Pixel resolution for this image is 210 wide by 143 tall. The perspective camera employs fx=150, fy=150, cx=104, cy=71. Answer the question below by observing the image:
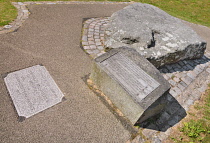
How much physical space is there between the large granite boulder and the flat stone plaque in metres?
2.29

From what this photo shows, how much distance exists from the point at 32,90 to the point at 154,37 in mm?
4055

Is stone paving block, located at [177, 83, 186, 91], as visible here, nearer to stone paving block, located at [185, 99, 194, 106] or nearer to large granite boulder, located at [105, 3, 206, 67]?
stone paving block, located at [185, 99, 194, 106]

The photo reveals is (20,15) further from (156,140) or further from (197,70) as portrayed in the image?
(197,70)

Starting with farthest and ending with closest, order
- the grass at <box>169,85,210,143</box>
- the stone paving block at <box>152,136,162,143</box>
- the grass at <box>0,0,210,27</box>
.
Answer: the grass at <box>0,0,210,27</box> < the grass at <box>169,85,210,143</box> < the stone paving block at <box>152,136,162,143</box>

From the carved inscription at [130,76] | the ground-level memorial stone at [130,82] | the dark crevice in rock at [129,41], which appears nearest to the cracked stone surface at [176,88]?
the ground-level memorial stone at [130,82]

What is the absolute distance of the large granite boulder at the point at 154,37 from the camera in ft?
15.2

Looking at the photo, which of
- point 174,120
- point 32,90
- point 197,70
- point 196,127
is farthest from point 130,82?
point 197,70

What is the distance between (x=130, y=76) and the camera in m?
3.42

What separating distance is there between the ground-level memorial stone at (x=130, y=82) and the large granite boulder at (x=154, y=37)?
0.96 metres

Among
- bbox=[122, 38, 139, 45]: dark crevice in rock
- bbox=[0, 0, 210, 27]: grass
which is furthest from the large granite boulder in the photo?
bbox=[0, 0, 210, 27]: grass

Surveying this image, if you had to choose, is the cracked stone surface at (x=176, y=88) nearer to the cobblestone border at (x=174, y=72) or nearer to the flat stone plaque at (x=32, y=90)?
the cobblestone border at (x=174, y=72)

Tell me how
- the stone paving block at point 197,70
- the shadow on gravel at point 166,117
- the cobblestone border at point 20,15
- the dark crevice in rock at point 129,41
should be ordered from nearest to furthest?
1. the shadow on gravel at point 166,117
2. the dark crevice in rock at point 129,41
3. the stone paving block at point 197,70
4. the cobblestone border at point 20,15

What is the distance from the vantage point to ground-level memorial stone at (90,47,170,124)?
3.15 meters

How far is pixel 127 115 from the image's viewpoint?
3463 mm
